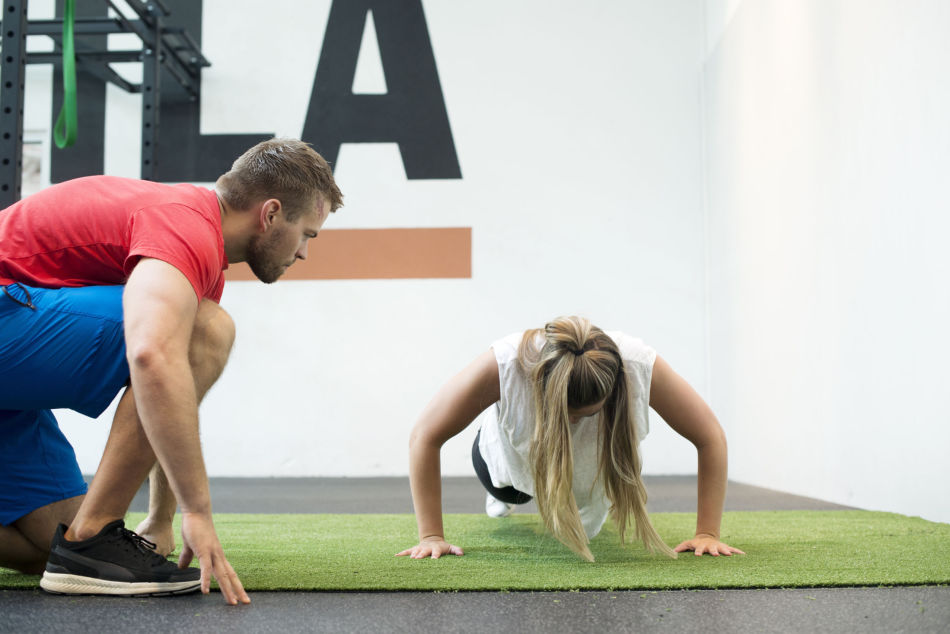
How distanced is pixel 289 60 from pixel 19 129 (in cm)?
181

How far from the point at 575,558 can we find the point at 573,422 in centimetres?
23

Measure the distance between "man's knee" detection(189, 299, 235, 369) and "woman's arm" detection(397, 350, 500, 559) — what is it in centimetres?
38

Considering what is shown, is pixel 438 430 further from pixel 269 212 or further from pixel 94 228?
pixel 94 228

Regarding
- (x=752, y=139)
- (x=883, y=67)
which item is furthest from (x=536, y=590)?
(x=752, y=139)

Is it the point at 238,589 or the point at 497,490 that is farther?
the point at 497,490

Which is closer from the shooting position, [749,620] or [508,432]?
[749,620]

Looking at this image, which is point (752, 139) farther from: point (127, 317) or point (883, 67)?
point (127, 317)

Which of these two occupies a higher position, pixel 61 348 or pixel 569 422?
pixel 61 348

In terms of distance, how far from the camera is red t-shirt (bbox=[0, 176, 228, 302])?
3.48ft

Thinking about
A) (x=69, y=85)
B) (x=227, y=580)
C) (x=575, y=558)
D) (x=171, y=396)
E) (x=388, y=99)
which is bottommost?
(x=575, y=558)

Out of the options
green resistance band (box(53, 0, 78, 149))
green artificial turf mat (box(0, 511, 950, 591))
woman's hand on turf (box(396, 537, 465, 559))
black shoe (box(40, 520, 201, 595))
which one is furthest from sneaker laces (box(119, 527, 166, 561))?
green resistance band (box(53, 0, 78, 149))

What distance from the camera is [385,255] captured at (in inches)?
151

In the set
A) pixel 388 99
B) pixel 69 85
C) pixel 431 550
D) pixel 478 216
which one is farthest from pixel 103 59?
pixel 431 550

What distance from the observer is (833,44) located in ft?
7.97
